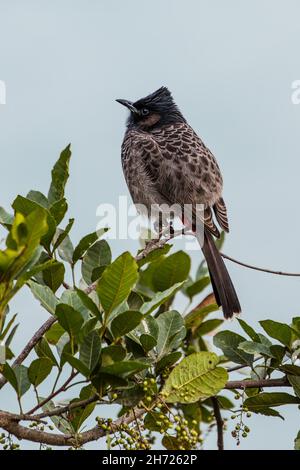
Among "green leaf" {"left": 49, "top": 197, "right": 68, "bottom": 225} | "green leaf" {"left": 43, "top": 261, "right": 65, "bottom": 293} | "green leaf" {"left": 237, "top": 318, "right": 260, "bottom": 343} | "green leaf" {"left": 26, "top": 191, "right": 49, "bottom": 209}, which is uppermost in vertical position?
"green leaf" {"left": 26, "top": 191, "right": 49, "bottom": 209}

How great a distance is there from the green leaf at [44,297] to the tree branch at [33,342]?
5cm

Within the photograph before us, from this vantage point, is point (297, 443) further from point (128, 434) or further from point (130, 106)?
point (130, 106)

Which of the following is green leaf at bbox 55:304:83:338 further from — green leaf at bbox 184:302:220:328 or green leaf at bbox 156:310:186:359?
green leaf at bbox 184:302:220:328

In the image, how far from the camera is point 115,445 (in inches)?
99.1

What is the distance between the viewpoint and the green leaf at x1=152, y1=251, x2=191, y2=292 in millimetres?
3246

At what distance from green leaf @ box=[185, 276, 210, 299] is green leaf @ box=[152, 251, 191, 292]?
0.83 m

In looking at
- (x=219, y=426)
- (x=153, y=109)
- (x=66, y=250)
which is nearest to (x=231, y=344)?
(x=219, y=426)

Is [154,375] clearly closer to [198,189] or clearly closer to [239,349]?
[239,349]

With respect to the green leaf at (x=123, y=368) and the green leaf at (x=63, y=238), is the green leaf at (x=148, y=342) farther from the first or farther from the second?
the green leaf at (x=63, y=238)

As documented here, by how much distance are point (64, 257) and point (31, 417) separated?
816mm

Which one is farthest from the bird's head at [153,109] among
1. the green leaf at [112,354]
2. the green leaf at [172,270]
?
the green leaf at [112,354]

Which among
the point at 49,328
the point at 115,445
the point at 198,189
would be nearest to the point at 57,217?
the point at 49,328

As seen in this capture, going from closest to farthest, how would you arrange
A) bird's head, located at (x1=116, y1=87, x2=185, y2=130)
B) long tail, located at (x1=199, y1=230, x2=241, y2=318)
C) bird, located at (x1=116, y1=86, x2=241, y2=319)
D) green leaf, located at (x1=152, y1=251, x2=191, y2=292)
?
green leaf, located at (x1=152, y1=251, x2=191, y2=292) → long tail, located at (x1=199, y1=230, x2=241, y2=318) → bird, located at (x1=116, y1=86, x2=241, y2=319) → bird's head, located at (x1=116, y1=87, x2=185, y2=130)

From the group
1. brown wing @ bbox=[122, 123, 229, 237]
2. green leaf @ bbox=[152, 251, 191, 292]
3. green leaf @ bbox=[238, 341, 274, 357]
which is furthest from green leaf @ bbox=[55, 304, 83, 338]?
brown wing @ bbox=[122, 123, 229, 237]
